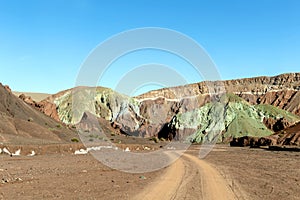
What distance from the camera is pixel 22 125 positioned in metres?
50.2

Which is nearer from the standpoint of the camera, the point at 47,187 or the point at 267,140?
the point at 47,187

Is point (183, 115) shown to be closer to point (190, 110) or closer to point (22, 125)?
point (190, 110)

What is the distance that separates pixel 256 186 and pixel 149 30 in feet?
47.7

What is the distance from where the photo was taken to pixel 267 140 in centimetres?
6975

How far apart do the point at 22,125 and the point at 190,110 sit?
304 ft

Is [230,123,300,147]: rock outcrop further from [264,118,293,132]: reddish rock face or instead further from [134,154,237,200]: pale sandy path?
[134,154,237,200]: pale sandy path

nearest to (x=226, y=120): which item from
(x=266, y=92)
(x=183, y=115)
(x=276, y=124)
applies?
(x=276, y=124)

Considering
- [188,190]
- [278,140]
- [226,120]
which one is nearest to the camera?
[188,190]

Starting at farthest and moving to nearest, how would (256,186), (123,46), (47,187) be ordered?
(123,46) → (256,186) → (47,187)

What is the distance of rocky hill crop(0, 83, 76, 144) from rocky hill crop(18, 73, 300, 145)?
26603mm

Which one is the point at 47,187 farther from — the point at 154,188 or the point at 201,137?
the point at 201,137

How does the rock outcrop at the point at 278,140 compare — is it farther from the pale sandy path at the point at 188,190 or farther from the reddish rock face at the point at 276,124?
the pale sandy path at the point at 188,190

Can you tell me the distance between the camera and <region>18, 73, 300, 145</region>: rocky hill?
4225 inches

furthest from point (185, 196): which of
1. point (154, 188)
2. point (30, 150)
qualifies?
point (30, 150)
